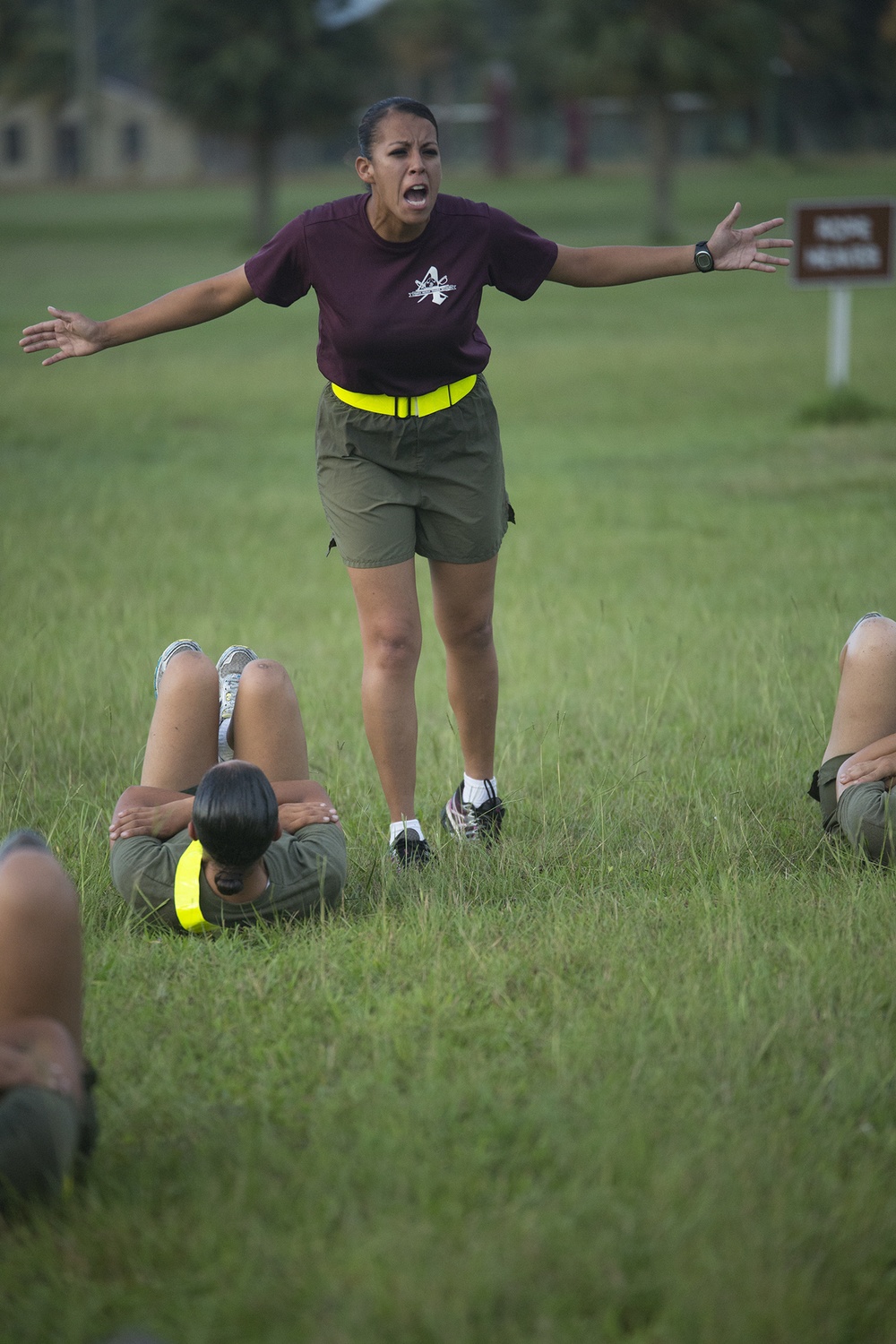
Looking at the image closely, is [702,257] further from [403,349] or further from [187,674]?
[187,674]

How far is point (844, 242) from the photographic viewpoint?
14.2 meters

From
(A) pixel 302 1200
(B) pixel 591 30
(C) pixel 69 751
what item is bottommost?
(A) pixel 302 1200

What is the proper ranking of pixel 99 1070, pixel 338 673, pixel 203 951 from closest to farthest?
1. pixel 99 1070
2. pixel 203 951
3. pixel 338 673

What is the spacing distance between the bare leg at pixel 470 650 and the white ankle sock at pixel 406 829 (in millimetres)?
418

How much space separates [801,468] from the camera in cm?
1230

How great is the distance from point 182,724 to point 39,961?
1364mm

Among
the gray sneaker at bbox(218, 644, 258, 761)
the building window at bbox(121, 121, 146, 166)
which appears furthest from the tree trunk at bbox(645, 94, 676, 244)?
the building window at bbox(121, 121, 146, 166)

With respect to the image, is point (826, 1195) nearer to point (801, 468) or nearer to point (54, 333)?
point (54, 333)

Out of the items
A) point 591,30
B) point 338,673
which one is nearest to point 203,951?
point 338,673

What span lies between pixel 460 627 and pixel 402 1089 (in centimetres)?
195

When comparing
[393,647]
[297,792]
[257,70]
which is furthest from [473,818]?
[257,70]

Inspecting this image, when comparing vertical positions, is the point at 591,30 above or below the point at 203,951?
above

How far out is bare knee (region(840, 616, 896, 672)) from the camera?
4.43 meters

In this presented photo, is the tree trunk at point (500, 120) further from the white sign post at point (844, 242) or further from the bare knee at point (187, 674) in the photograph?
the bare knee at point (187, 674)
